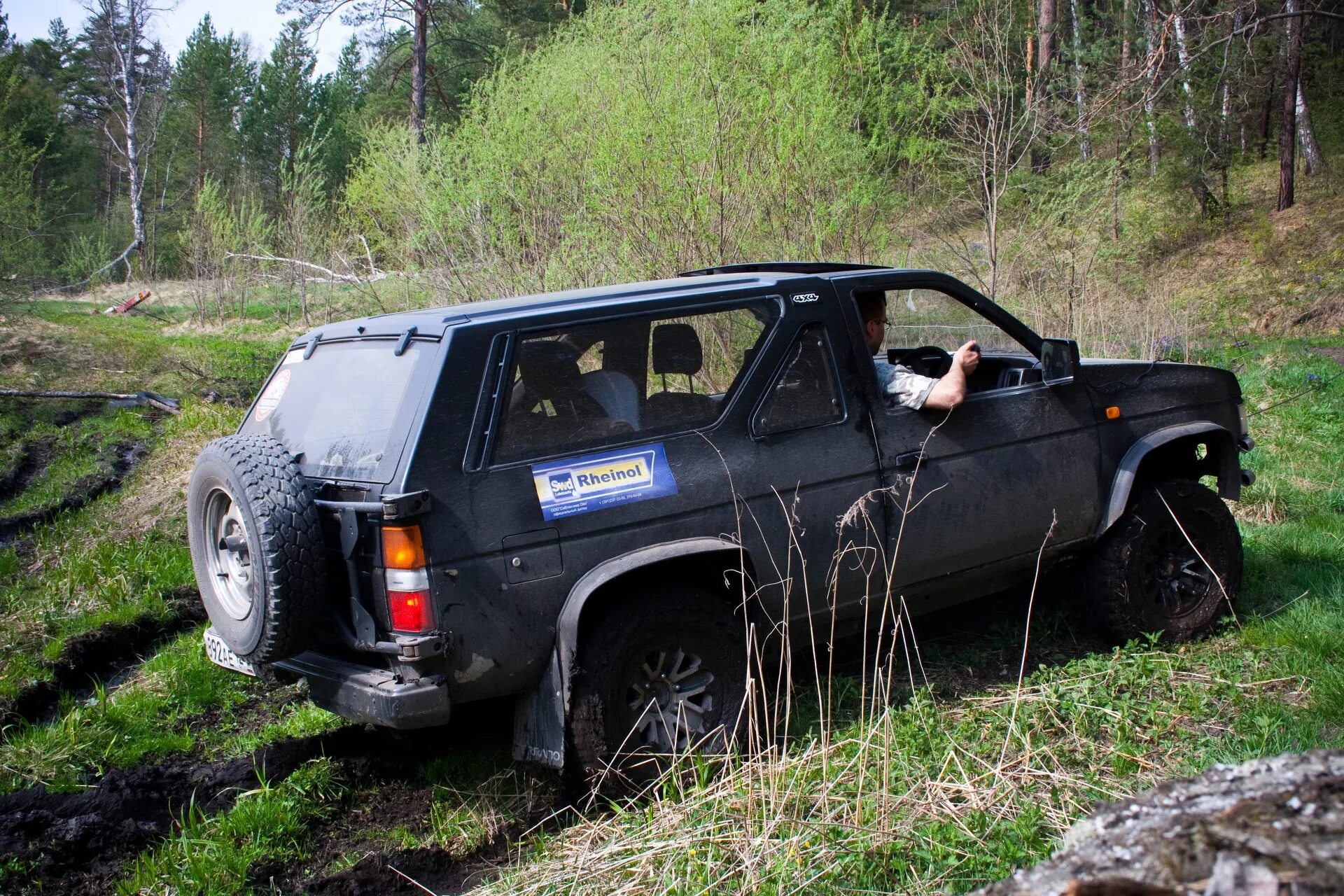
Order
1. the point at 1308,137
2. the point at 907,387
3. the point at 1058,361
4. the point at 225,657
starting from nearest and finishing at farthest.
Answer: the point at 225,657 < the point at 907,387 < the point at 1058,361 < the point at 1308,137

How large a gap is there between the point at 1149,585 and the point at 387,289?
13223 millimetres

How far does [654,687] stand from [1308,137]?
28673 mm

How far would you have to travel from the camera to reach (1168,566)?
5.02 meters

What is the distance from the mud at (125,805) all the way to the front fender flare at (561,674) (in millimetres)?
934

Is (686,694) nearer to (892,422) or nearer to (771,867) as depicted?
(771,867)

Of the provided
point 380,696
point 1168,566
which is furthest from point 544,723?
point 1168,566

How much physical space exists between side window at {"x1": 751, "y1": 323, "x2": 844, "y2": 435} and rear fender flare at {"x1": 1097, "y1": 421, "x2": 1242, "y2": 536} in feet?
5.08

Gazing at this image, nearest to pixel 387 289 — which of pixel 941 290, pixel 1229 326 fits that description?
pixel 941 290

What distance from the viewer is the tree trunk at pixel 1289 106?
67.4ft

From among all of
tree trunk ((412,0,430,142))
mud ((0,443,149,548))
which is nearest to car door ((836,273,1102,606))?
mud ((0,443,149,548))

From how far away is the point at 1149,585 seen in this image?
4945mm

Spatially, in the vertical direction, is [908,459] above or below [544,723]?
above

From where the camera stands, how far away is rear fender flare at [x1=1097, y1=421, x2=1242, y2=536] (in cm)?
480

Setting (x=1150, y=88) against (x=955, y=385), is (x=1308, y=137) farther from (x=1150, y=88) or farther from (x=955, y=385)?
(x=955, y=385)
